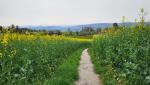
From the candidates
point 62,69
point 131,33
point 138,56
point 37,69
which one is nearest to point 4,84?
point 138,56

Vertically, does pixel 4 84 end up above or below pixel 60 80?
above

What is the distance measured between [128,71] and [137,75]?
25cm

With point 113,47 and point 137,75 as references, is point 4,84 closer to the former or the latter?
point 137,75

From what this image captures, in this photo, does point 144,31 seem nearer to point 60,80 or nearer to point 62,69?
point 60,80

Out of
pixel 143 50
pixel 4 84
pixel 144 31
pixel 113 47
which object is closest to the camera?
pixel 4 84

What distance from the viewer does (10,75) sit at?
812 cm

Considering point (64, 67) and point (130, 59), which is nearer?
point (130, 59)

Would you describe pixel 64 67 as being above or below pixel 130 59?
below

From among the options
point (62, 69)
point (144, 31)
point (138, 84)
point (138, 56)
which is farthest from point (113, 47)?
point (138, 84)

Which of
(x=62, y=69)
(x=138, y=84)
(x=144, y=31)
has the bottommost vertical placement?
(x=62, y=69)

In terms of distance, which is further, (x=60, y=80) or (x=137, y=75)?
(x=60, y=80)

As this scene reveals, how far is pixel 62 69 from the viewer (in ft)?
56.6

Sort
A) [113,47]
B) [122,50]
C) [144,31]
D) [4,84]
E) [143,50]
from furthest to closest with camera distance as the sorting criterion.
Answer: [113,47] < [122,50] < [144,31] < [143,50] < [4,84]

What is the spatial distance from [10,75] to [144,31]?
6.27 meters
